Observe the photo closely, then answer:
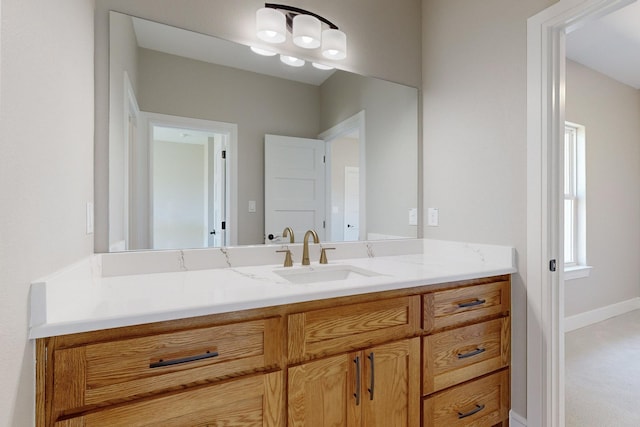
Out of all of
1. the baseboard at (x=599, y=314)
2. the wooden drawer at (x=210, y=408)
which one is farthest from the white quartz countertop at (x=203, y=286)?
the baseboard at (x=599, y=314)

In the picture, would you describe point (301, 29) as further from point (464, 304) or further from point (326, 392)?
point (326, 392)

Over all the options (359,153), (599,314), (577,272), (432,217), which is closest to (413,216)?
(432,217)

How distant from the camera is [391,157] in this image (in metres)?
2.15

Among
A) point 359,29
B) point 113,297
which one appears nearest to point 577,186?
point 359,29

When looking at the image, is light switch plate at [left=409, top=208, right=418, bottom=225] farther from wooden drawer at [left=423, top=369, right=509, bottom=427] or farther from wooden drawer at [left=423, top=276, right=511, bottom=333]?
wooden drawer at [left=423, top=369, right=509, bottom=427]

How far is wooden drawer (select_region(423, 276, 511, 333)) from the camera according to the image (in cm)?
137

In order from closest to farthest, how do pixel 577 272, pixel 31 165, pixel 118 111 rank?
pixel 31 165
pixel 118 111
pixel 577 272

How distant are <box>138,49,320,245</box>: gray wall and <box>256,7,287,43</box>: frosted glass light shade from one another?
195mm

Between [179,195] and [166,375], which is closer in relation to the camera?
[166,375]

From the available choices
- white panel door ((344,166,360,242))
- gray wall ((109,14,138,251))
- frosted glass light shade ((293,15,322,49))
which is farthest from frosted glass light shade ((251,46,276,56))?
white panel door ((344,166,360,242))

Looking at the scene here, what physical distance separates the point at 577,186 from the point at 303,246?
3228mm

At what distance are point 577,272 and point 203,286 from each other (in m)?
3.56

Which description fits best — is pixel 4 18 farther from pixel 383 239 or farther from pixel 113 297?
pixel 383 239

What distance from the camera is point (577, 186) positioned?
11.0 ft
